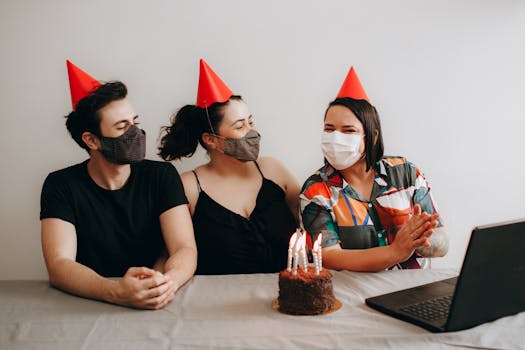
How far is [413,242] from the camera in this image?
1.39m

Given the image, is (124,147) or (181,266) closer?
(181,266)

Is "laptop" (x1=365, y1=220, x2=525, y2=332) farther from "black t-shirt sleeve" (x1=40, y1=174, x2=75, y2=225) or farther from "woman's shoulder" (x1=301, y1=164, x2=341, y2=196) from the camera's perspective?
"black t-shirt sleeve" (x1=40, y1=174, x2=75, y2=225)

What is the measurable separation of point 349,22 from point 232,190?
3.34 ft

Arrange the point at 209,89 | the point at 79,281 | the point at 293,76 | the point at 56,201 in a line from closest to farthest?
the point at 79,281
the point at 56,201
the point at 209,89
the point at 293,76

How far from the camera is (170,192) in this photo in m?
1.75

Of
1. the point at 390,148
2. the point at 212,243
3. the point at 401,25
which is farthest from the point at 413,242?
the point at 401,25

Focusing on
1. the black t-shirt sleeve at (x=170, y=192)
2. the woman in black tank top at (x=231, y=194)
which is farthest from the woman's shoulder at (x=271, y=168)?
the black t-shirt sleeve at (x=170, y=192)

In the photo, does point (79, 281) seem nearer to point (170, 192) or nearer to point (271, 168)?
point (170, 192)

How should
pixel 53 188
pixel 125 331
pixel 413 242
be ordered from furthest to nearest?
1. pixel 53 188
2. pixel 413 242
3. pixel 125 331

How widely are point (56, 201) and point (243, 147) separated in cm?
71

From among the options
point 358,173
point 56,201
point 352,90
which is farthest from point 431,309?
point 56,201

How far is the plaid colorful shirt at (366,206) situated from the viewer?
167 cm

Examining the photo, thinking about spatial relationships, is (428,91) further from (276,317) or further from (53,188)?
(53,188)

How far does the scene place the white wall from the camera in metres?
2.12
